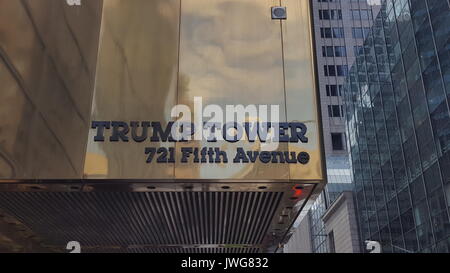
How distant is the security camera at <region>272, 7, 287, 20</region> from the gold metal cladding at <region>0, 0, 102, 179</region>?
370cm

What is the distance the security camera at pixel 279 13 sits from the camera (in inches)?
397

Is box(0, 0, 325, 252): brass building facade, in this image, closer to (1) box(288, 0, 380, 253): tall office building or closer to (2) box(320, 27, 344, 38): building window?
(1) box(288, 0, 380, 253): tall office building

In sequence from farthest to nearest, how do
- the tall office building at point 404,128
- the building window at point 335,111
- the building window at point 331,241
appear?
the building window at point 335,111 < the building window at point 331,241 < the tall office building at point 404,128

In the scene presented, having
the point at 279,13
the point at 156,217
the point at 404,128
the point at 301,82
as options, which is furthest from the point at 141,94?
the point at 404,128

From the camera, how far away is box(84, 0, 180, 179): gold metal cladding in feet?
28.7

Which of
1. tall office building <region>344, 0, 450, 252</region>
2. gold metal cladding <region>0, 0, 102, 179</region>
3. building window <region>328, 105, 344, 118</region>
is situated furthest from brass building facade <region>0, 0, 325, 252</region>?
building window <region>328, 105, 344, 118</region>

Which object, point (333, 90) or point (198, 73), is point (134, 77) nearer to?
point (198, 73)

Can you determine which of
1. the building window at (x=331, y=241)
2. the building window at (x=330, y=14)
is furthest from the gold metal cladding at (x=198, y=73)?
the building window at (x=330, y=14)

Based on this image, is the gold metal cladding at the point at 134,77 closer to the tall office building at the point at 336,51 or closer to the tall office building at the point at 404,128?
the tall office building at the point at 404,128

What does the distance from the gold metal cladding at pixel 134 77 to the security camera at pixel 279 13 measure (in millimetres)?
2050

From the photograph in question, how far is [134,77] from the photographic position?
945cm

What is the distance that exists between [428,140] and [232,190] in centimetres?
2561
